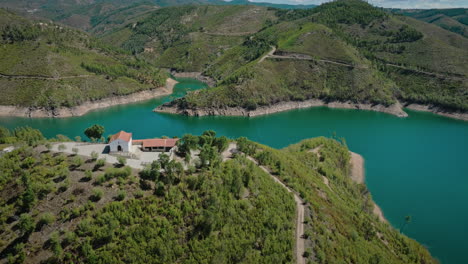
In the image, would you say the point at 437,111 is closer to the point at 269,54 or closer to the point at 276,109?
the point at 276,109

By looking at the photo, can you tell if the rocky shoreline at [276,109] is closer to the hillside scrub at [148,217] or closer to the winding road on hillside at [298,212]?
the winding road on hillside at [298,212]

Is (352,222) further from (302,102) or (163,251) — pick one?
(302,102)

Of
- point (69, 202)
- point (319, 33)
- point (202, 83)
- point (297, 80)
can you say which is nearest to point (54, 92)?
point (202, 83)

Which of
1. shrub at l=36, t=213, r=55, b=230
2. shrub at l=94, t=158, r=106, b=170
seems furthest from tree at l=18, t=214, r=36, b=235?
shrub at l=94, t=158, r=106, b=170

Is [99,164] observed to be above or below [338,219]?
above

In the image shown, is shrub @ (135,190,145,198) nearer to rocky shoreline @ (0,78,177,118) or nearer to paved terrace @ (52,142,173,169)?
paved terrace @ (52,142,173,169)

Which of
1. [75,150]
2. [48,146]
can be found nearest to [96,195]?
[75,150]

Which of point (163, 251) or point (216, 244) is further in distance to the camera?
point (216, 244)
